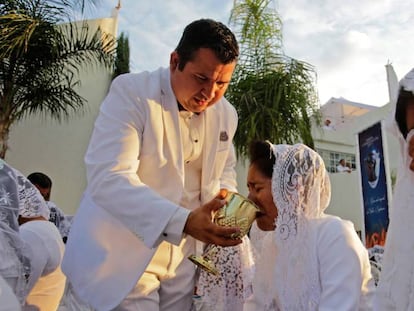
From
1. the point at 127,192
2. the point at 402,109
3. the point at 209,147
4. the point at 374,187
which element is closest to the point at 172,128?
the point at 209,147

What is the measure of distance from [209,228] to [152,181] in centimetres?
49

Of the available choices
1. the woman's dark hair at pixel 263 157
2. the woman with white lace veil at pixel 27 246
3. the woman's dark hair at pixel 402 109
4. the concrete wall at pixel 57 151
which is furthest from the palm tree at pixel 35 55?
the woman's dark hair at pixel 402 109

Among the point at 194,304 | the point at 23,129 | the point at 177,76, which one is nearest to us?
A: the point at 177,76

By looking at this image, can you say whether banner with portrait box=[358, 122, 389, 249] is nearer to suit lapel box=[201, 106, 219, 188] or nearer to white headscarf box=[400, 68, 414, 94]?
suit lapel box=[201, 106, 219, 188]

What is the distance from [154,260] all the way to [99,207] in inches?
14.0

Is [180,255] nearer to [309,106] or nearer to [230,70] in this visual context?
[230,70]

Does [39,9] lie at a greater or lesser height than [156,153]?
greater

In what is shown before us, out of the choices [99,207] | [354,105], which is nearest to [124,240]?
[99,207]

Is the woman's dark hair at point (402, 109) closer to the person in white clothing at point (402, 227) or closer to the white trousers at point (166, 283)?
the person in white clothing at point (402, 227)

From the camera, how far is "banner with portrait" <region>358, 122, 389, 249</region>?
755 cm

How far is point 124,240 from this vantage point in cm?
223

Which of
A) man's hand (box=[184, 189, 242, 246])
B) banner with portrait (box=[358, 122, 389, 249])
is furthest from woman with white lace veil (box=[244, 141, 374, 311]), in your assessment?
banner with portrait (box=[358, 122, 389, 249])

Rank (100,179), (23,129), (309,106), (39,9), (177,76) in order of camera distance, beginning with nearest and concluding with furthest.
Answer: (100,179) < (177,76) < (39,9) < (309,106) < (23,129)

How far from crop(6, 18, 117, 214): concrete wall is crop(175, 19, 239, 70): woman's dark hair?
768 centimetres
